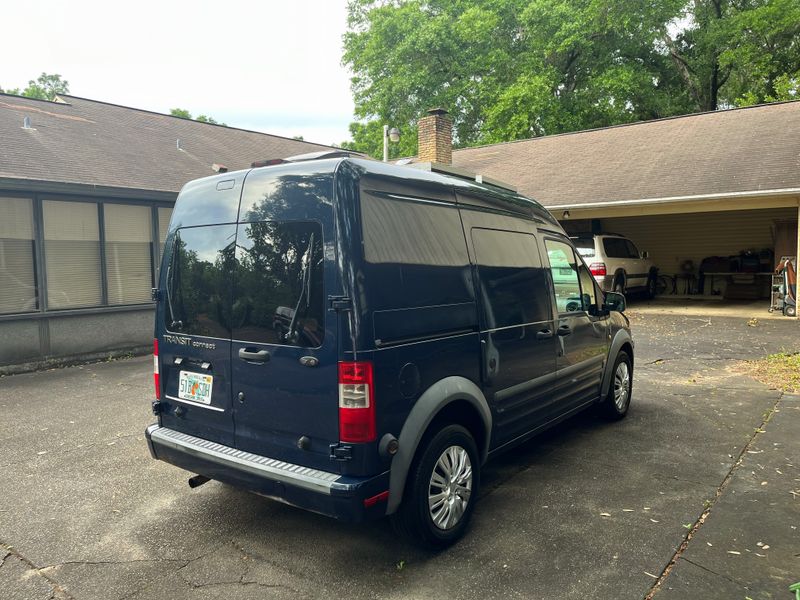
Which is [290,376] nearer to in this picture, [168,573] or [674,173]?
[168,573]

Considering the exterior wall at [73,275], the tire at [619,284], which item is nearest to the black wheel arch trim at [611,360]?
the exterior wall at [73,275]

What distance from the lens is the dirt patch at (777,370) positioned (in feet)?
22.7

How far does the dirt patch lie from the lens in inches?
273

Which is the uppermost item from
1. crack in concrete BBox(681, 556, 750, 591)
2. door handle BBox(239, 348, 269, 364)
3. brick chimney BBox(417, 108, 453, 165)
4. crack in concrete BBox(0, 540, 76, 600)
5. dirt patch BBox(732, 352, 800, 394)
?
brick chimney BBox(417, 108, 453, 165)

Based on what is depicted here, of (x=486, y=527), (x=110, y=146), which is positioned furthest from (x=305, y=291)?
(x=110, y=146)

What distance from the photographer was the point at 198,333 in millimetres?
3459

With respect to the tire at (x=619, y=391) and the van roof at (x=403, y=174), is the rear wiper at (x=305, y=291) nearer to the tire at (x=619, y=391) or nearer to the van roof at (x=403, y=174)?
the van roof at (x=403, y=174)

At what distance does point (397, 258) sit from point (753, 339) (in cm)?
942

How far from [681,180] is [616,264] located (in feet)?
8.61

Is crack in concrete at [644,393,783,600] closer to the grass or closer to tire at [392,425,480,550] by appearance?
tire at [392,425,480,550]

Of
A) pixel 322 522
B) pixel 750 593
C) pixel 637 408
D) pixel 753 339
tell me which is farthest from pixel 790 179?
pixel 322 522

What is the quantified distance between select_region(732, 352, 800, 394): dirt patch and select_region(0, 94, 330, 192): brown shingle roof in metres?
9.71

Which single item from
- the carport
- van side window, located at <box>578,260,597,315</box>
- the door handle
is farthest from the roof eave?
the door handle

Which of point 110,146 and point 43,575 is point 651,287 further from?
point 43,575
